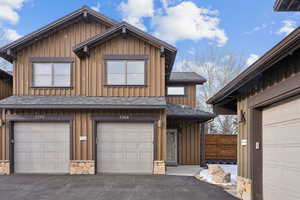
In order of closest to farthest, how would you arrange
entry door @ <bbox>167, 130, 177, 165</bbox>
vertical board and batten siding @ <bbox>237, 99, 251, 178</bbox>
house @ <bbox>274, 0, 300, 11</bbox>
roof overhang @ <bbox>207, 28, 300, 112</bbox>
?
roof overhang @ <bbox>207, 28, 300, 112</bbox> < house @ <bbox>274, 0, 300, 11</bbox> < vertical board and batten siding @ <bbox>237, 99, 251, 178</bbox> < entry door @ <bbox>167, 130, 177, 165</bbox>

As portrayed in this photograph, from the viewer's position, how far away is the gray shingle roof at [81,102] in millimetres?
11109

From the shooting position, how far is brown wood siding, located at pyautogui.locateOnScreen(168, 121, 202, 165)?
1495 centimetres

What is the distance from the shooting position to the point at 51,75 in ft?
40.3

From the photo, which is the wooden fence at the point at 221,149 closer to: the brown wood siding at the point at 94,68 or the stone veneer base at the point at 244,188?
the brown wood siding at the point at 94,68

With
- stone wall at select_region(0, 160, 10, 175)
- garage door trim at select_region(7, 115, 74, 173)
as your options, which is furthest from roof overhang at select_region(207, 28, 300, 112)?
stone wall at select_region(0, 160, 10, 175)

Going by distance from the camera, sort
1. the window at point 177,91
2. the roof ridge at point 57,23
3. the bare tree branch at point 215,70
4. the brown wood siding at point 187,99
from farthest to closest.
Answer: the bare tree branch at point 215,70, the window at point 177,91, the brown wood siding at point 187,99, the roof ridge at point 57,23

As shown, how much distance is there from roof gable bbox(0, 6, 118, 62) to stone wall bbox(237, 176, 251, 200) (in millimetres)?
8611

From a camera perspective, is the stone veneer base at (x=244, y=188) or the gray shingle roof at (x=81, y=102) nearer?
the stone veneer base at (x=244, y=188)

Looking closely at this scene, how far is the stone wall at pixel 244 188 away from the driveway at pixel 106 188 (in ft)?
1.03

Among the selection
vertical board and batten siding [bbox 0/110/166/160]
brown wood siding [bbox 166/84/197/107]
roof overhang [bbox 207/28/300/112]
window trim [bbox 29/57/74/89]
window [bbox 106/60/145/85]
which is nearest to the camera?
roof overhang [bbox 207/28/300/112]

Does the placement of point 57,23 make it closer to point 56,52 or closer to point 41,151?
point 56,52

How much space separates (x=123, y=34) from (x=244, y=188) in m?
8.02

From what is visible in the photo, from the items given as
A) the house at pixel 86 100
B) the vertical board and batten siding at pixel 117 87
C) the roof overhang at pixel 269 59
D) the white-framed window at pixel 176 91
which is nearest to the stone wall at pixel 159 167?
the house at pixel 86 100

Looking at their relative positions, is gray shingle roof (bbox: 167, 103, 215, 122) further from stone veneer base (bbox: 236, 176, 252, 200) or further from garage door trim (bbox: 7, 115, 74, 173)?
stone veneer base (bbox: 236, 176, 252, 200)
